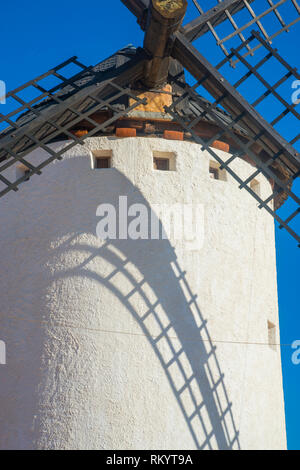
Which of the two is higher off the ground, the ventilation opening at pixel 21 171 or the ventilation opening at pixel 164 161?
the ventilation opening at pixel 21 171

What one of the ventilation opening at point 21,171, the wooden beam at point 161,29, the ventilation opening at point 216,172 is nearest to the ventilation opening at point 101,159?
the ventilation opening at point 21,171

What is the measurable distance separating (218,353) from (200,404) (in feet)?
1.55

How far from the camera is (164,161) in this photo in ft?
25.1

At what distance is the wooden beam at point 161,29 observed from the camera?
22.6ft

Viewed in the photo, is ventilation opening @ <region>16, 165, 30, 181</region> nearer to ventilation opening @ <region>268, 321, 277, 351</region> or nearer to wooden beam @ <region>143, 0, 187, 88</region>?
wooden beam @ <region>143, 0, 187, 88</region>

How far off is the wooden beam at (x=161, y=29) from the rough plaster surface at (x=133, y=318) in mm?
694

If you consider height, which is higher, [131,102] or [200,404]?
[131,102]

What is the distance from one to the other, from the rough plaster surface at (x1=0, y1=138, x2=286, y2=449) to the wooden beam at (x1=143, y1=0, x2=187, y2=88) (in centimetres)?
69

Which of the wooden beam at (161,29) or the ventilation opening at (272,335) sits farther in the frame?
the ventilation opening at (272,335)

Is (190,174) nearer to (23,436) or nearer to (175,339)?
(175,339)

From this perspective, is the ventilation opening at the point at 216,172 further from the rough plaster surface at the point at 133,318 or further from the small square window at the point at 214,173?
the rough plaster surface at the point at 133,318

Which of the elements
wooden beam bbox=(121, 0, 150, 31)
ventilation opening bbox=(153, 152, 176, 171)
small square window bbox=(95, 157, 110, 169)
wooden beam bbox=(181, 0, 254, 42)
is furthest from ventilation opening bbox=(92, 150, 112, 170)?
wooden beam bbox=(181, 0, 254, 42)
